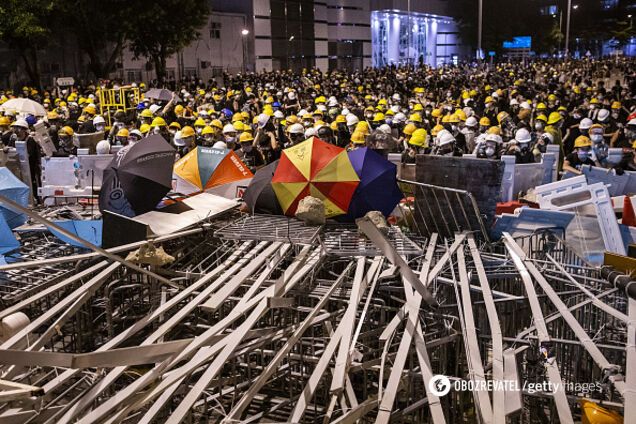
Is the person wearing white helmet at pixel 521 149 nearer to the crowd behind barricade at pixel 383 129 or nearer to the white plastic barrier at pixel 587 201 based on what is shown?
the crowd behind barricade at pixel 383 129

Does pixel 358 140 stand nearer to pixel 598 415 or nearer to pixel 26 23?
pixel 598 415

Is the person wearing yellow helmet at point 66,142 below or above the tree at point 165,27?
below

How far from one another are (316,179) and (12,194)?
4.07 m

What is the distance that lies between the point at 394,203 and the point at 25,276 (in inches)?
175

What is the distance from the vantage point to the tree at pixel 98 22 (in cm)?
3988

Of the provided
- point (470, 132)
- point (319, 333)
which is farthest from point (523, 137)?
point (319, 333)

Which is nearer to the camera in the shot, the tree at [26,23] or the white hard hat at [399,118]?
the white hard hat at [399,118]

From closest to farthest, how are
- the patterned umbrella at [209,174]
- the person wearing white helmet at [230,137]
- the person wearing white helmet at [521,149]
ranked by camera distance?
1. the patterned umbrella at [209,174]
2. the person wearing white helmet at [521,149]
3. the person wearing white helmet at [230,137]

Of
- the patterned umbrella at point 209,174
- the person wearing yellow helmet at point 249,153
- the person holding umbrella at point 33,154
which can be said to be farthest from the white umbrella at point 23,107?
the patterned umbrella at point 209,174

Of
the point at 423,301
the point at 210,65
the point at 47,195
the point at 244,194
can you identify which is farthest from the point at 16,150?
the point at 210,65

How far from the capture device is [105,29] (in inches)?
1614

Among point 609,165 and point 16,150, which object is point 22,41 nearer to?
point 16,150

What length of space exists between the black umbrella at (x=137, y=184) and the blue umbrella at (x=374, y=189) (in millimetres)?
2379

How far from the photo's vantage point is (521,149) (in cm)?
1234
